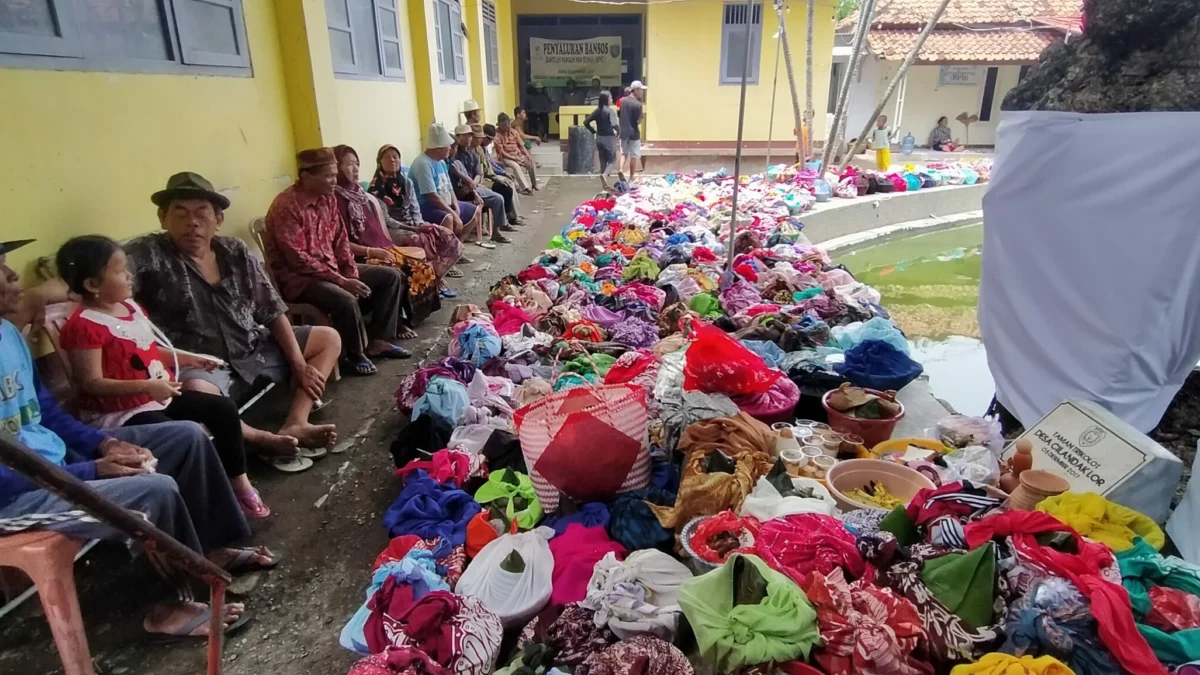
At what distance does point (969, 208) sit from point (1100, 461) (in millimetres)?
10123

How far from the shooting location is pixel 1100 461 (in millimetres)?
2305

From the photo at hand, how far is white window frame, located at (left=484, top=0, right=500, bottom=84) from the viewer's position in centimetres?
1254

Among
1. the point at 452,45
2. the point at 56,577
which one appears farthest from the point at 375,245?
the point at 452,45

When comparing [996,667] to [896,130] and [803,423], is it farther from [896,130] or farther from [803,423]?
[896,130]

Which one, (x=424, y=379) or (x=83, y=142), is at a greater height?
(x=83, y=142)

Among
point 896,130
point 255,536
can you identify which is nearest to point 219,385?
point 255,536

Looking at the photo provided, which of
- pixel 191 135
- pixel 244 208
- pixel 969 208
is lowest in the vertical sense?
pixel 969 208

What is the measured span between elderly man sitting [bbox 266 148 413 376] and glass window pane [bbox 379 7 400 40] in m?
3.61

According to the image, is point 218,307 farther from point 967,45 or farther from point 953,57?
point 967,45

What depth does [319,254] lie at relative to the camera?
401 centimetres

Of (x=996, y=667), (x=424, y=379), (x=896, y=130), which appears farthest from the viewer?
(x=896, y=130)

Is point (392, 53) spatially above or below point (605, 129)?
above

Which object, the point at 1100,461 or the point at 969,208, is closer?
the point at 1100,461

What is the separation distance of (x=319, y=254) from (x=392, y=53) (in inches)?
166
